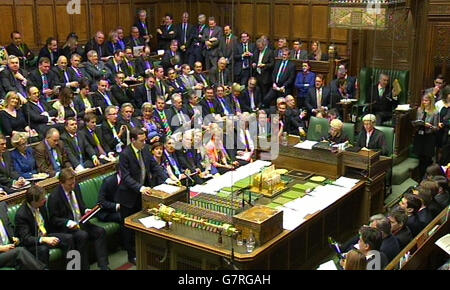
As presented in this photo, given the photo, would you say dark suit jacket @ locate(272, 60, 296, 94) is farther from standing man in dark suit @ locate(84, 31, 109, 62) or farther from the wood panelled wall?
standing man in dark suit @ locate(84, 31, 109, 62)

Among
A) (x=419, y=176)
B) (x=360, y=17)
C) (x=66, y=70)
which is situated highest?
(x=360, y=17)

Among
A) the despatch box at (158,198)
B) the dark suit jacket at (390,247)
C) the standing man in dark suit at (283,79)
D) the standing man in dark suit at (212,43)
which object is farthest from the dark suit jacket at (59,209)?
the standing man in dark suit at (212,43)

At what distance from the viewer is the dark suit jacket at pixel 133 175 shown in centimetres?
534

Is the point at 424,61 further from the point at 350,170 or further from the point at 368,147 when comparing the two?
the point at 350,170

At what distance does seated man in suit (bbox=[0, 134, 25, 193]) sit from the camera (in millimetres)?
5367

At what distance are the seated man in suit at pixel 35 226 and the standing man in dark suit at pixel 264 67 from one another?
218 inches

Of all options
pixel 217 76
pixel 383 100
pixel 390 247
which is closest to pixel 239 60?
pixel 217 76

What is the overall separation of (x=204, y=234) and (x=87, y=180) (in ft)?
5.32

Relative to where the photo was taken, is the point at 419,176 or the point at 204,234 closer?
the point at 204,234

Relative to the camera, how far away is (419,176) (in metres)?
7.54

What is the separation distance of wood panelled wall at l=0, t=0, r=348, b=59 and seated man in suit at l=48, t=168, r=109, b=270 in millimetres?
5078

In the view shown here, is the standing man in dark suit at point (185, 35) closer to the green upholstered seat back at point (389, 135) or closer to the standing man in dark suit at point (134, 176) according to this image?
the green upholstered seat back at point (389, 135)

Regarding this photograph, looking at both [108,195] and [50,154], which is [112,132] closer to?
[50,154]

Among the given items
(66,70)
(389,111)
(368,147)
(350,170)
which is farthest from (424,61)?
(66,70)
